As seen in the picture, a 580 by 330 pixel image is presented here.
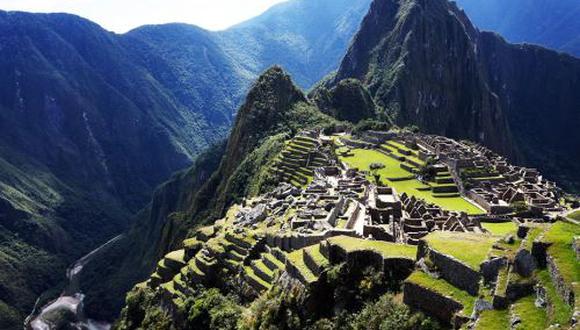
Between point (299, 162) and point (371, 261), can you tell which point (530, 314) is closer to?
point (371, 261)

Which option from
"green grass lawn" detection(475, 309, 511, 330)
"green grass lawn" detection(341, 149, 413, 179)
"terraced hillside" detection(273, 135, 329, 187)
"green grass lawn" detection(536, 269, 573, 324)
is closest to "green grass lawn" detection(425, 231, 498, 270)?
"green grass lawn" detection(475, 309, 511, 330)

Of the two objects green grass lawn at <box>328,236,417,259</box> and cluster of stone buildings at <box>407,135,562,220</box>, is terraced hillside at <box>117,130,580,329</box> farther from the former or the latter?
cluster of stone buildings at <box>407,135,562,220</box>

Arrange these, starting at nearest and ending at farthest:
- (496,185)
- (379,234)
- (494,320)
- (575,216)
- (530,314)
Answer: (530,314), (494,320), (575,216), (379,234), (496,185)

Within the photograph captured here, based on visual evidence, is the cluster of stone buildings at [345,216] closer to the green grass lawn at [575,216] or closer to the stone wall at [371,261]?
the stone wall at [371,261]

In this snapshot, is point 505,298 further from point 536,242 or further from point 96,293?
point 96,293

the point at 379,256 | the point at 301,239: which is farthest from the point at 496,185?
the point at 379,256

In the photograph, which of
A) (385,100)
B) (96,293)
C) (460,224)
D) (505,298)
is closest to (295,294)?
(505,298)
